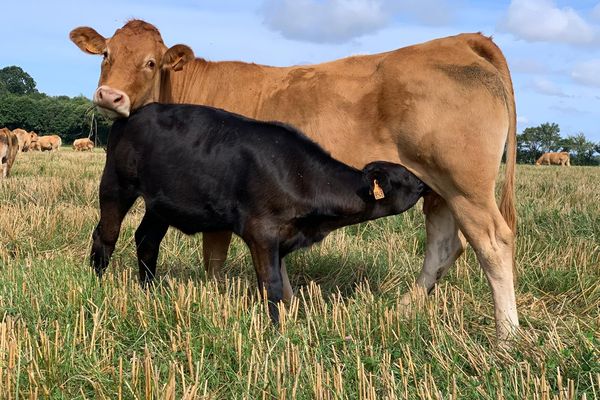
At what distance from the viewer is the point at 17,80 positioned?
13338 cm

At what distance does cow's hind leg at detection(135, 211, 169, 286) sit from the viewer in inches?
220

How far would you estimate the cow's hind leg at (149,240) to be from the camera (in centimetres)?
558

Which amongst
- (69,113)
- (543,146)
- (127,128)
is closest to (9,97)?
(69,113)

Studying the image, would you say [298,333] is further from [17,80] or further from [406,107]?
[17,80]

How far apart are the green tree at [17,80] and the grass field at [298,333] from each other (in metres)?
139

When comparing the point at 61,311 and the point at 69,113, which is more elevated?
the point at 69,113

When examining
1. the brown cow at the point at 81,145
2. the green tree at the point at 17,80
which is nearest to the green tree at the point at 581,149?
the brown cow at the point at 81,145

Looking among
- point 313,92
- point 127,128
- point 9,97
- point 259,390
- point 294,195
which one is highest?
point 9,97

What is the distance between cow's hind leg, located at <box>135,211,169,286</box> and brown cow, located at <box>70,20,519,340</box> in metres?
0.36

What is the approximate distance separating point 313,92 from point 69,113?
67.2 metres

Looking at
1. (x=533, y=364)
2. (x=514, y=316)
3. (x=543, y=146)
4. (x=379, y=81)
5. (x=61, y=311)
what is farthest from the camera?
(x=543, y=146)

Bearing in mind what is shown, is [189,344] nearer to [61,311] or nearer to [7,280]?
[61,311]

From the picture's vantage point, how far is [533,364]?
3.40 meters

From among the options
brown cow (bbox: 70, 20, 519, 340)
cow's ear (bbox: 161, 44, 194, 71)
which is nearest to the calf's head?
brown cow (bbox: 70, 20, 519, 340)
